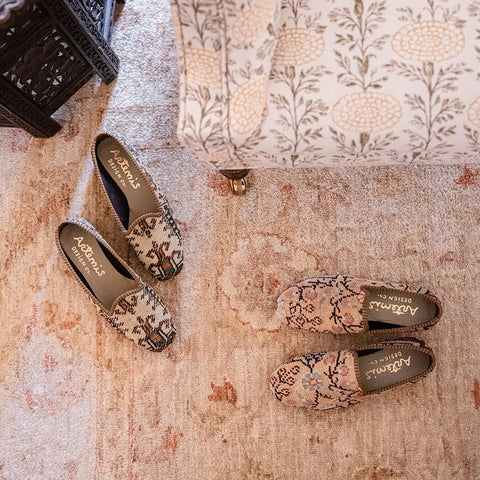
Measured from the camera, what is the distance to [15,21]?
34.1 inches

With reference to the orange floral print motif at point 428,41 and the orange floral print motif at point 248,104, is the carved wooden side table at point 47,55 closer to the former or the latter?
the orange floral print motif at point 248,104

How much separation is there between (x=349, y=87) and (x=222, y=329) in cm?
60

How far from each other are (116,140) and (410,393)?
0.88 m

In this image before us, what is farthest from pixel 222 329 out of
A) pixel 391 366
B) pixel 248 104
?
pixel 248 104

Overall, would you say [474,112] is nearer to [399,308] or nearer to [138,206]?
[399,308]

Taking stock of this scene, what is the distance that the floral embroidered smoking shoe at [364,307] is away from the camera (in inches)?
39.7

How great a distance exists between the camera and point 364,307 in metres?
1.00

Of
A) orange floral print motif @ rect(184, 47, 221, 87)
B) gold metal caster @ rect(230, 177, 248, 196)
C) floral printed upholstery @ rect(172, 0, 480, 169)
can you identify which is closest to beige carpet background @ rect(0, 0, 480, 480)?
gold metal caster @ rect(230, 177, 248, 196)

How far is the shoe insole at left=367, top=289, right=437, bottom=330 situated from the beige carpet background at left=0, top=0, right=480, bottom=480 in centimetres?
9

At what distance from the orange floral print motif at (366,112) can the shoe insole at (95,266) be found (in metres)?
0.57

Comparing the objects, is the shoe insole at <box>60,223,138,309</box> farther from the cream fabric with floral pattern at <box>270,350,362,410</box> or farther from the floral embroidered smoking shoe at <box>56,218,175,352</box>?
the cream fabric with floral pattern at <box>270,350,362,410</box>

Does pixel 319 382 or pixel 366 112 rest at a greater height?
pixel 366 112

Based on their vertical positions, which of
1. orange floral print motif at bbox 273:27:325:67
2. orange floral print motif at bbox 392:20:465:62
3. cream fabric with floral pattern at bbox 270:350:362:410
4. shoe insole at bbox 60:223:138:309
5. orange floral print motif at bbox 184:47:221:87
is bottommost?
cream fabric with floral pattern at bbox 270:350:362:410

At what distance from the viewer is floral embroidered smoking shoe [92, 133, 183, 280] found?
1060 mm
